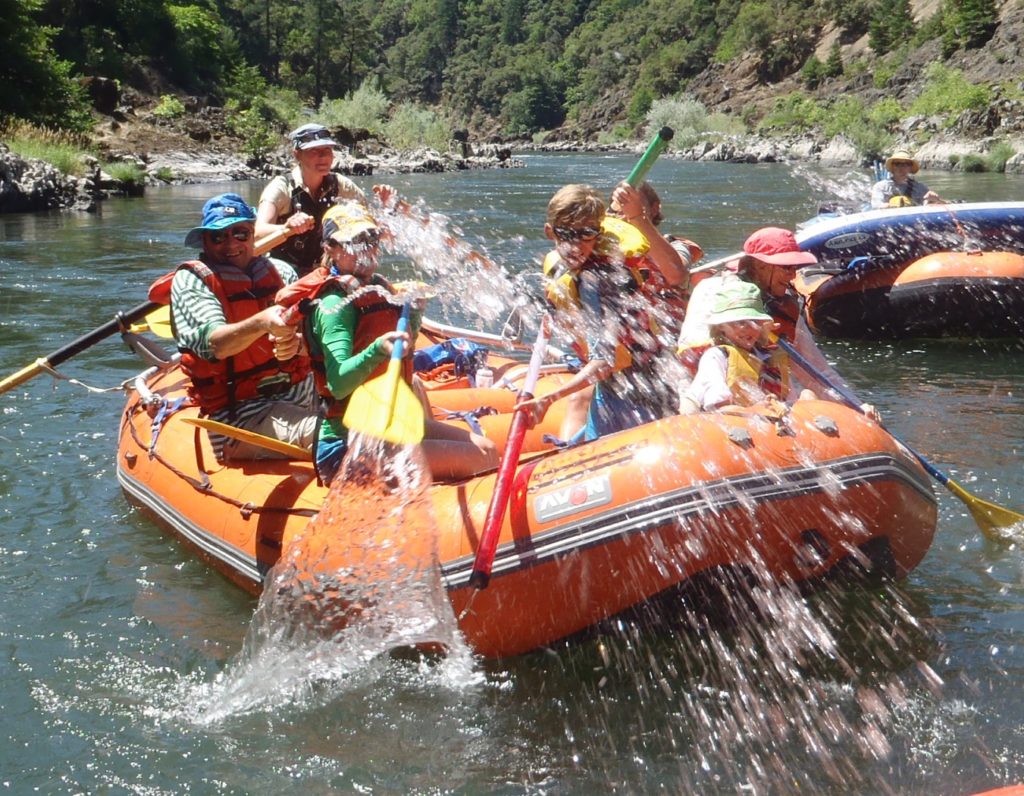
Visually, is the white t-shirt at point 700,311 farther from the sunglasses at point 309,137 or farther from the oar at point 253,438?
the sunglasses at point 309,137

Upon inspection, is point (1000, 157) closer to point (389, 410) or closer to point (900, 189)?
point (900, 189)

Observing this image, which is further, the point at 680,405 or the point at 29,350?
the point at 29,350

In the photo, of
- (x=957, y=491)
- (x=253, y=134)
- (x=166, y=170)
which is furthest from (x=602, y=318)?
(x=253, y=134)

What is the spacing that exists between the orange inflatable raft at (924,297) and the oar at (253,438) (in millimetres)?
5420

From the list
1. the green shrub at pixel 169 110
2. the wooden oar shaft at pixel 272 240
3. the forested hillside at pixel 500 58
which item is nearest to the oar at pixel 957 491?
the wooden oar shaft at pixel 272 240

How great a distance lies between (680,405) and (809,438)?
0.64m

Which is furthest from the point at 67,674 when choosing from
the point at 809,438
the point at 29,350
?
the point at 29,350

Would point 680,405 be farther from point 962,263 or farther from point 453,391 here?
point 962,263

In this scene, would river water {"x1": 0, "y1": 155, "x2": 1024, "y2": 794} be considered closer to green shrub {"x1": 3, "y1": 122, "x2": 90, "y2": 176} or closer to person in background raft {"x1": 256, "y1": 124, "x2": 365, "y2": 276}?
person in background raft {"x1": 256, "y1": 124, "x2": 365, "y2": 276}

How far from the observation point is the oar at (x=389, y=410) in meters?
3.96

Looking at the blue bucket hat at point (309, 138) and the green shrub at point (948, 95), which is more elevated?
the blue bucket hat at point (309, 138)

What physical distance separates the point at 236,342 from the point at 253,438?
47 cm

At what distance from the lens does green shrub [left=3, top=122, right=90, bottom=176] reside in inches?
869

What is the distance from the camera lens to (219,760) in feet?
12.3
